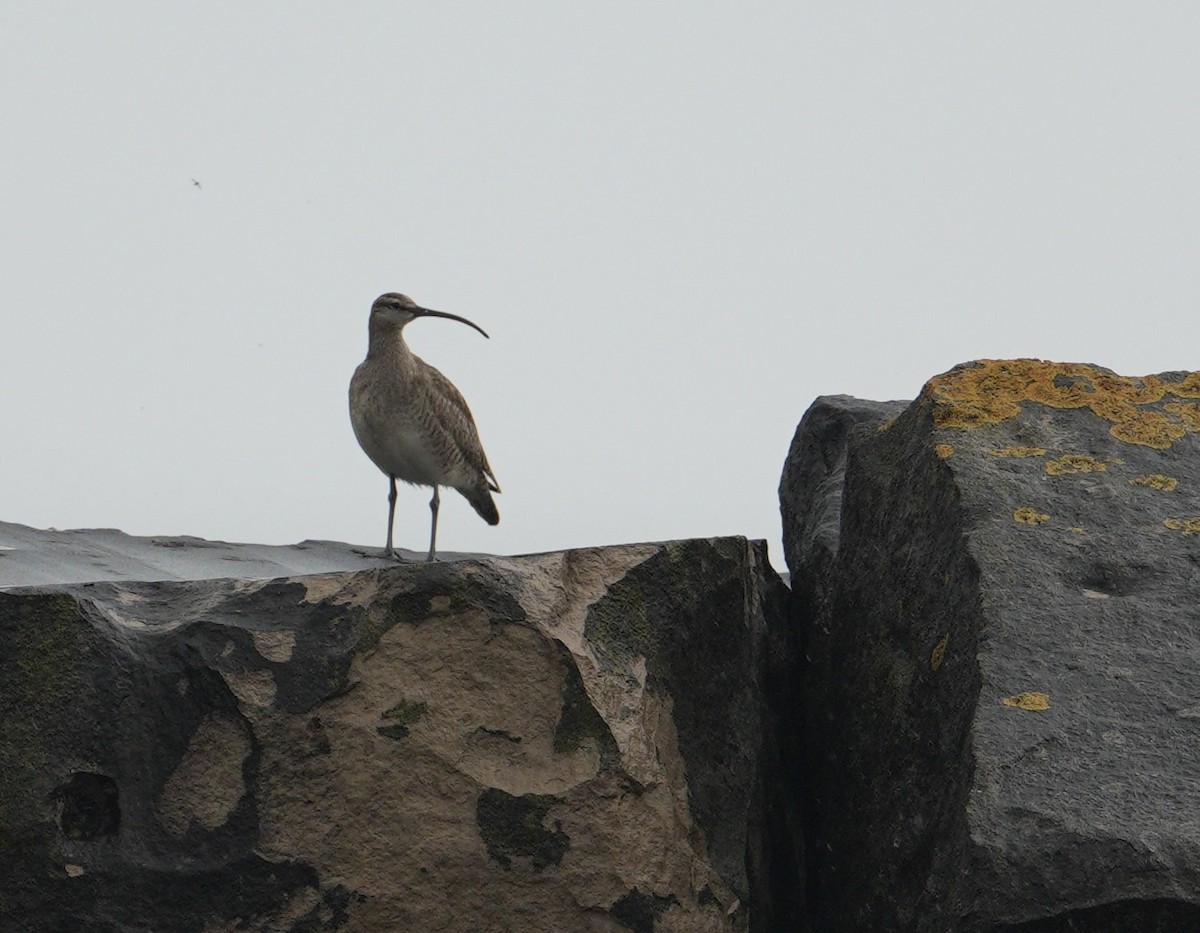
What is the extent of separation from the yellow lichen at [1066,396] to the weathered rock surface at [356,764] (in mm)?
1263

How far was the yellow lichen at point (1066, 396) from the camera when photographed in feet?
15.6

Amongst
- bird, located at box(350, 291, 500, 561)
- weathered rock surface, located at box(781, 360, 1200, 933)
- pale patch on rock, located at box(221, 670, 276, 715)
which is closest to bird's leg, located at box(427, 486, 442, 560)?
bird, located at box(350, 291, 500, 561)

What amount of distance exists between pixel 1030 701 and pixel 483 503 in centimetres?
656

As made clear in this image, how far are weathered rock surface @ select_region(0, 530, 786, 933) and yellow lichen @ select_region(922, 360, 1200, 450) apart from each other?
1.26 m

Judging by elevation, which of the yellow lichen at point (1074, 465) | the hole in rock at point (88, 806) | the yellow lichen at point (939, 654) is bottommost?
the hole in rock at point (88, 806)

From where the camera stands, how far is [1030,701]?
12.6ft

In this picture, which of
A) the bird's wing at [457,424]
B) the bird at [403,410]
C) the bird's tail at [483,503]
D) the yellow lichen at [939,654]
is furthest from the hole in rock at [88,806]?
the bird's tail at [483,503]

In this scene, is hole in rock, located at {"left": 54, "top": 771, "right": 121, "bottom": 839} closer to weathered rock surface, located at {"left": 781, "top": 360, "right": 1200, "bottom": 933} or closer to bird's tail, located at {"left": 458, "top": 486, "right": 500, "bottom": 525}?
weathered rock surface, located at {"left": 781, "top": 360, "right": 1200, "bottom": 933}

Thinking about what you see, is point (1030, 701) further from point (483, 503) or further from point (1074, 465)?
point (483, 503)

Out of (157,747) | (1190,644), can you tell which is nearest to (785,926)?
(1190,644)

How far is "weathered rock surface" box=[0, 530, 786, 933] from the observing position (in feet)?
13.3

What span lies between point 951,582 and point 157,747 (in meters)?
2.24

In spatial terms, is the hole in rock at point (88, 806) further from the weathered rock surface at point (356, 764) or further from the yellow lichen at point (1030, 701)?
the yellow lichen at point (1030, 701)

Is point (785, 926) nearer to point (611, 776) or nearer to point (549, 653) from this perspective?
point (611, 776)
